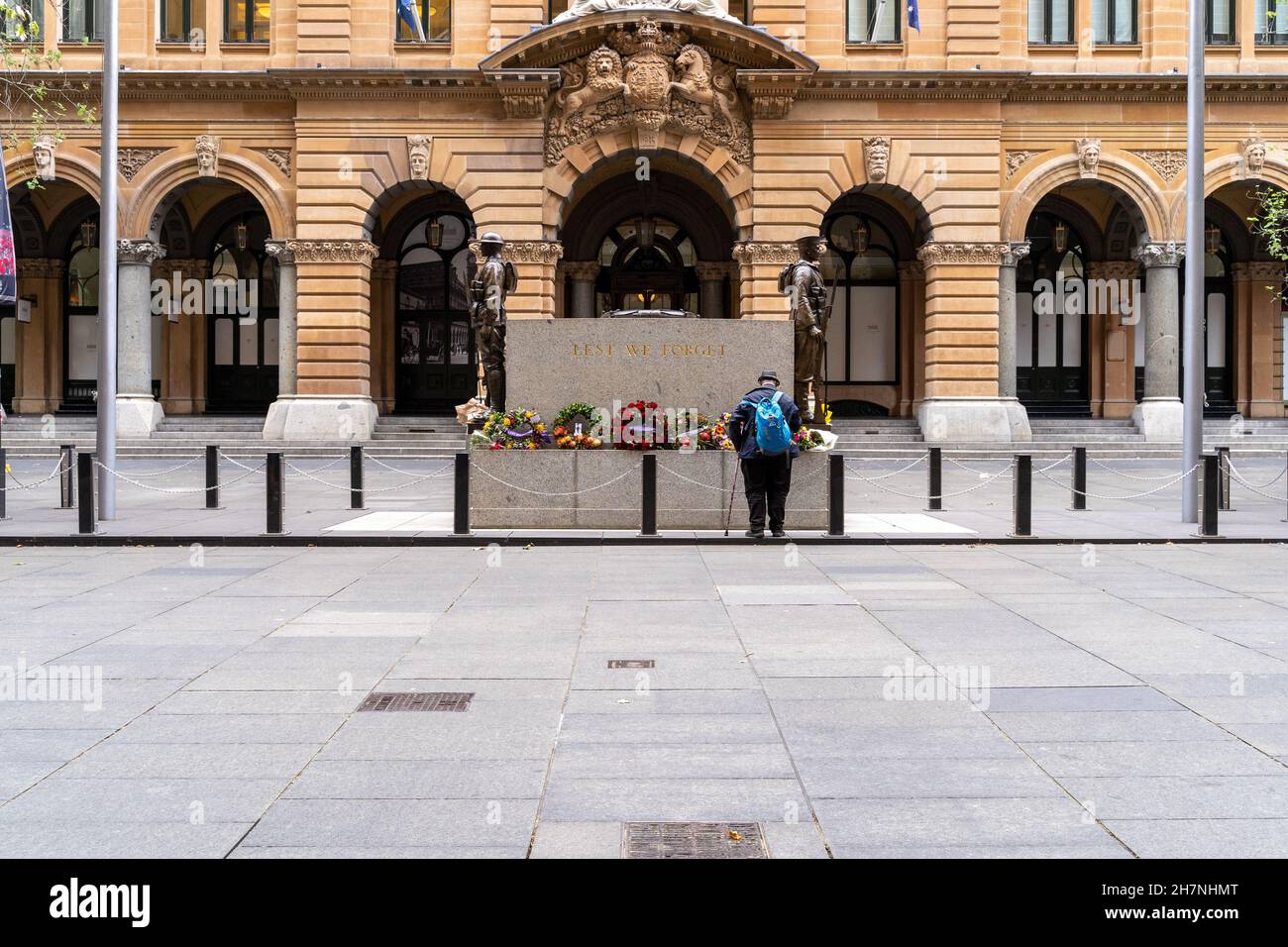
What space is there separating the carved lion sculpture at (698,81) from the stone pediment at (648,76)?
3 cm

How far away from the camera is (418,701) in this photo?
657 cm

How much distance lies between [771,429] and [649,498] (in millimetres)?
1782

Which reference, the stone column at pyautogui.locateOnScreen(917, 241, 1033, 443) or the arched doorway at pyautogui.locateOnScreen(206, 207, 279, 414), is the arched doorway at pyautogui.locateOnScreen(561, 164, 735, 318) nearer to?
the stone column at pyautogui.locateOnScreen(917, 241, 1033, 443)

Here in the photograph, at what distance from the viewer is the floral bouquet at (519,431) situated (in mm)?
16250

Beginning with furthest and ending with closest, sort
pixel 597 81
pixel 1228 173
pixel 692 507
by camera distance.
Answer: pixel 1228 173
pixel 597 81
pixel 692 507

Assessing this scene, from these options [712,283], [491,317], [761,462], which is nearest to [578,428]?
[761,462]

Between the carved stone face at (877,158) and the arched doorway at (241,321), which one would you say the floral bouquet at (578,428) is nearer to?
the carved stone face at (877,158)

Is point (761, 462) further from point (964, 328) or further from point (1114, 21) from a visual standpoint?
point (1114, 21)

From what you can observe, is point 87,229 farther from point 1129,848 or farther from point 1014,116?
point 1129,848

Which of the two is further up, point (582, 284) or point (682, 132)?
point (682, 132)

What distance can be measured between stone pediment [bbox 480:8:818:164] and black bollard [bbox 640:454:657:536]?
18519 mm

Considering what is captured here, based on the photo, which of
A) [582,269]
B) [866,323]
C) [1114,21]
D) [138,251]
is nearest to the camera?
[138,251]

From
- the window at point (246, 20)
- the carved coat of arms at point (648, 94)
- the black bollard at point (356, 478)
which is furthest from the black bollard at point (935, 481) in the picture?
the window at point (246, 20)

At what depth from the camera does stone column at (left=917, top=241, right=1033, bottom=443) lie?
32.3 m
